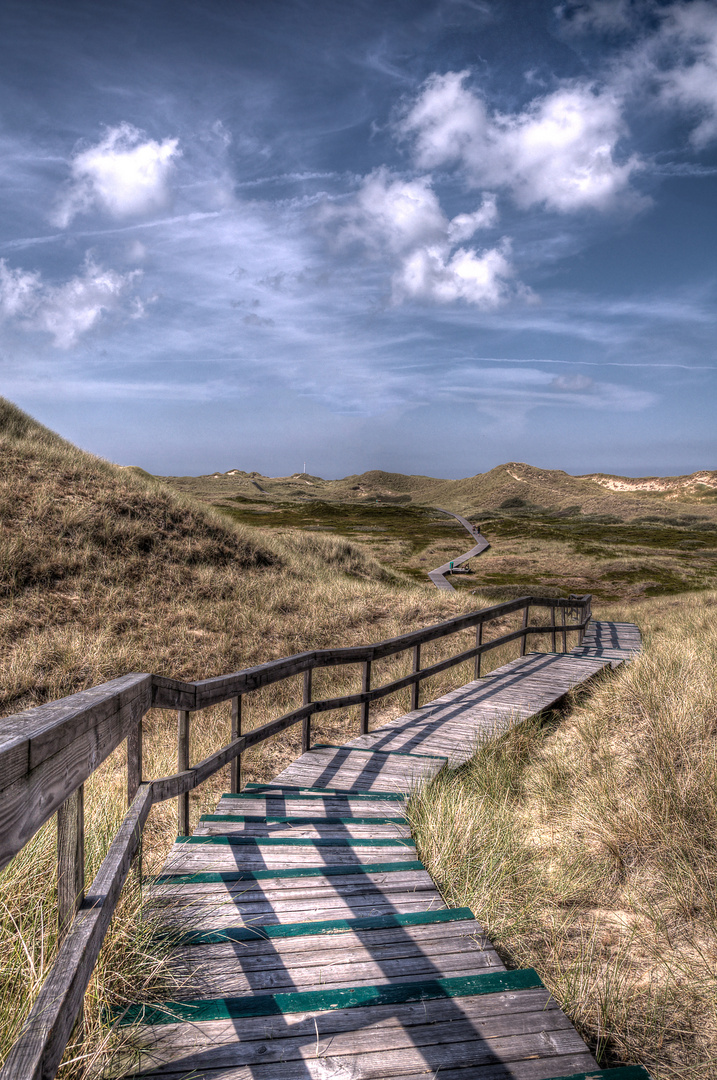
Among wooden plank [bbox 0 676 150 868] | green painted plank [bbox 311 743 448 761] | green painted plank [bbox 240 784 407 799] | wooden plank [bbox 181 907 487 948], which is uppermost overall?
wooden plank [bbox 0 676 150 868]

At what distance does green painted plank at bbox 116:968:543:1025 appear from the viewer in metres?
2.16

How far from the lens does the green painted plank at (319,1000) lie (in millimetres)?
2156

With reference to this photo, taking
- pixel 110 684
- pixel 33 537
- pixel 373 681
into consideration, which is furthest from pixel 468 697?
pixel 33 537

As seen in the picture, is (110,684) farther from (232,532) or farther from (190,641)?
(232,532)

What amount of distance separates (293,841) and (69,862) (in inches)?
86.9

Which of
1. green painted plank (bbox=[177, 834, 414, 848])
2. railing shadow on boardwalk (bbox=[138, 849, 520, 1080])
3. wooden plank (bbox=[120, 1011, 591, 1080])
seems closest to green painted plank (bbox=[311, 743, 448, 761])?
green painted plank (bbox=[177, 834, 414, 848])

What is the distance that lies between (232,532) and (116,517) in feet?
12.6

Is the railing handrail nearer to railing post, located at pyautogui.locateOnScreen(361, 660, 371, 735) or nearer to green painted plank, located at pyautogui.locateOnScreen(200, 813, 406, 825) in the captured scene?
green painted plank, located at pyautogui.locateOnScreen(200, 813, 406, 825)

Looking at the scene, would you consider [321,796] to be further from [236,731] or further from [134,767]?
[134,767]

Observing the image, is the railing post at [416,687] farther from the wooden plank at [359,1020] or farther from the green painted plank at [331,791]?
the wooden plank at [359,1020]

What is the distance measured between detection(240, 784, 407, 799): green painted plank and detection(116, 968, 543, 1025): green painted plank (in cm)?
285

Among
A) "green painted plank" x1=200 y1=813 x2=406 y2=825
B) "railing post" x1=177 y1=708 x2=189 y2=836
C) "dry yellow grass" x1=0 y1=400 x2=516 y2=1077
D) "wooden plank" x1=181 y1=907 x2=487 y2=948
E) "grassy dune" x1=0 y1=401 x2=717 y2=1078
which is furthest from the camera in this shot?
"dry yellow grass" x1=0 y1=400 x2=516 y2=1077

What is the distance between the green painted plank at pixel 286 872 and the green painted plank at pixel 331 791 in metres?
1.62

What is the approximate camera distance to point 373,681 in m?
12.5
